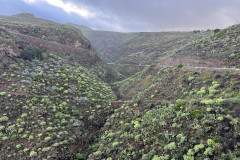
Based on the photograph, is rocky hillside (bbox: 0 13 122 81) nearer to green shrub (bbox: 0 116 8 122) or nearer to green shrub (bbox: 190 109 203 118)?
green shrub (bbox: 0 116 8 122)

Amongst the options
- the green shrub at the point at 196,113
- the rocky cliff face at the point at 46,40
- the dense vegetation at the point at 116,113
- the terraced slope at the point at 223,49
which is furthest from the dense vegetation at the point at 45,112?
the terraced slope at the point at 223,49

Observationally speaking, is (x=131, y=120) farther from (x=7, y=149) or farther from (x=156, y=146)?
(x=7, y=149)

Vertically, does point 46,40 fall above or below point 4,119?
above

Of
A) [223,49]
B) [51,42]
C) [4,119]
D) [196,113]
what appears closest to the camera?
[196,113]

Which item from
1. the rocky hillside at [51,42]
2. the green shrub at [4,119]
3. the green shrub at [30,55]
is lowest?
the green shrub at [4,119]

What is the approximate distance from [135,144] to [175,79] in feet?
58.0

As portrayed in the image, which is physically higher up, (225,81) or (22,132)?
(225,81)

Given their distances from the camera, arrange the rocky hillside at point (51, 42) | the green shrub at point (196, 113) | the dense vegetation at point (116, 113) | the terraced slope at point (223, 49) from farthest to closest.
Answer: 1. the rocky hillside at point (51, 42)
2. the terraced slope at point (223, 49)
3. the green shrub at point (196, 113)
4. the dense vegetation at point (116, 113)

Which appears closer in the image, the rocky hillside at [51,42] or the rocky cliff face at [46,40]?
the rocky cliff face at [46,40]

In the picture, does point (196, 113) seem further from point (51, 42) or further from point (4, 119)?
point (51, 42)

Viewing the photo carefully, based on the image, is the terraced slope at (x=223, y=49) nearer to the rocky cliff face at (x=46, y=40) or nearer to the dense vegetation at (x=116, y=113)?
the dense vegetation at (x=116, y=113)

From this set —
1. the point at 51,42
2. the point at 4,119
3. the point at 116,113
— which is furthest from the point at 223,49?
the point at 51,42

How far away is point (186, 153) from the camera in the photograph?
1182cm

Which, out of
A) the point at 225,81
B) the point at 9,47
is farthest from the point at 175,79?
the point at 9,47
